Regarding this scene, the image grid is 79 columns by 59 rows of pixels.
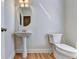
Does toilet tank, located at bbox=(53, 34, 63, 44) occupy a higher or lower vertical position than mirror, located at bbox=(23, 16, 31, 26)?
lower

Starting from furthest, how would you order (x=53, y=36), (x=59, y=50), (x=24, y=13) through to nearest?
(x=24, y=13) → (x=53, y=36) → (x=59, y=50)

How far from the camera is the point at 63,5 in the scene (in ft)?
15.6

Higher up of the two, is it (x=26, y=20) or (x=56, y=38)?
(x=26, y=20)

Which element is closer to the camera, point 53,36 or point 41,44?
point 53,36

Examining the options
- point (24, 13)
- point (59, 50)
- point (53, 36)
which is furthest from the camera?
point (24, 13)

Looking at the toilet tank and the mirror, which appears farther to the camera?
the mirror

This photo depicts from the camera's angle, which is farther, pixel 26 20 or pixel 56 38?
pixel 26 20

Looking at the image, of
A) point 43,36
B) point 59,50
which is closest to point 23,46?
point 43,36

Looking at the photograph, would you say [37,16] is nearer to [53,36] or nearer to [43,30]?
[43,30]

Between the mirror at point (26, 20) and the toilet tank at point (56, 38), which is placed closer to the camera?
the toilet tank at point (56, 38)

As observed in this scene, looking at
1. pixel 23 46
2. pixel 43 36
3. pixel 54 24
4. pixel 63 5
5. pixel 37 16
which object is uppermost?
pixel 63 5

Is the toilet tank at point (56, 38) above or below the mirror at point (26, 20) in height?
below

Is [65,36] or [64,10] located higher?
[64,10]

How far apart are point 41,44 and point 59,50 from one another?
187 centimetres
